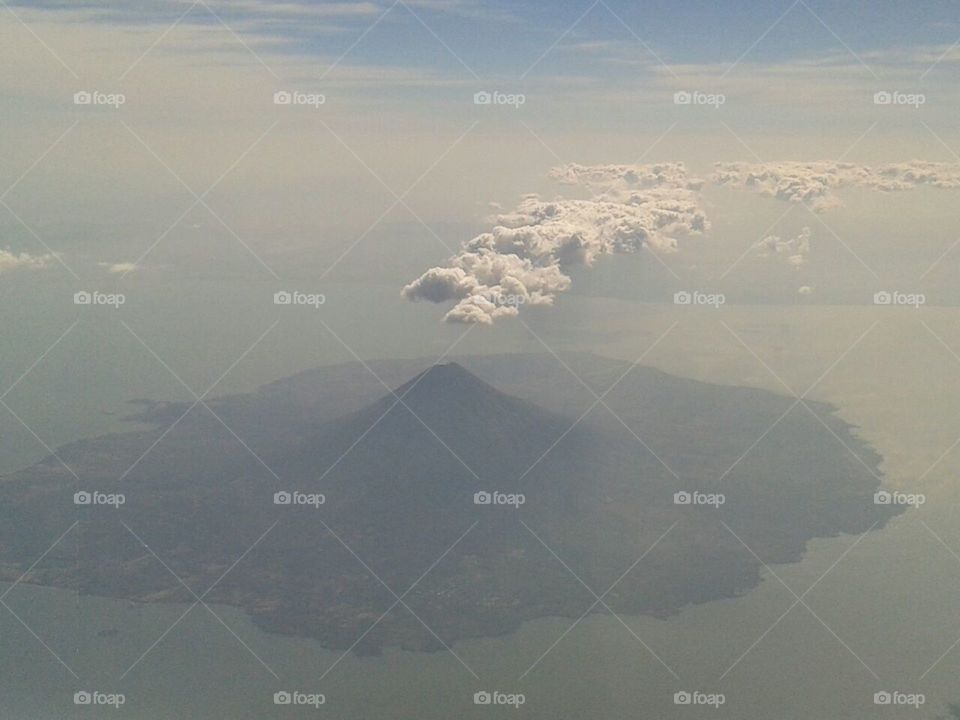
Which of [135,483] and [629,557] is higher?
[135,483]

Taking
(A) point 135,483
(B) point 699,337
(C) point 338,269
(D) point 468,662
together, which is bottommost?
(D) point 468,662

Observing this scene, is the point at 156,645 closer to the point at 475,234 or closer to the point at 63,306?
the point at 63,306

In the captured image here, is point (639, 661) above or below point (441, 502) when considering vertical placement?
below

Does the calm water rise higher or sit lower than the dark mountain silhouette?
lower

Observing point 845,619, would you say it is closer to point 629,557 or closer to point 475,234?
point 629,557

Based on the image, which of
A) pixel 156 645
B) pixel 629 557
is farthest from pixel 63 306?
pixel 629 557

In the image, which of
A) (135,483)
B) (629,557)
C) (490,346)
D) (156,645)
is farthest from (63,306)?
(629,557)

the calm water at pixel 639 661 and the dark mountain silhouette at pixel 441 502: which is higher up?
the dark mountain silhouette at pixel 441 502
